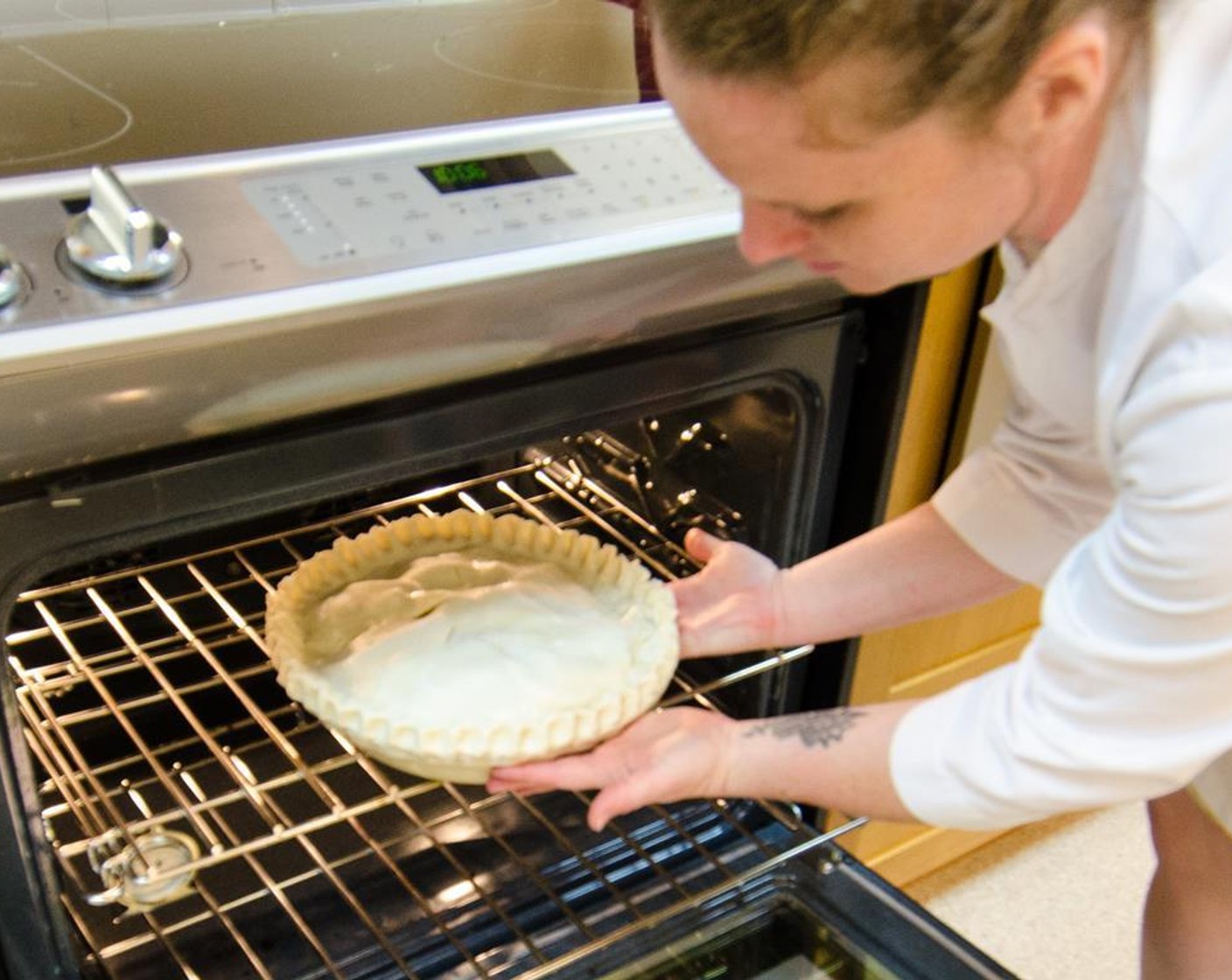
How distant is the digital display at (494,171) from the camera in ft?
2.54

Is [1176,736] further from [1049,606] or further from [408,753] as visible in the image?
[408,753]

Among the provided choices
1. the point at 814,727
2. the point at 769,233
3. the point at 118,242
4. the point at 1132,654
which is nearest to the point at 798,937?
the point at 814,727

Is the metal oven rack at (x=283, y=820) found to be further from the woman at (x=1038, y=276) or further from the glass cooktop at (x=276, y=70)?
the glass cooktop at (x=276, y=70)

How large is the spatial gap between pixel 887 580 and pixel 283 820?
490 millimetres

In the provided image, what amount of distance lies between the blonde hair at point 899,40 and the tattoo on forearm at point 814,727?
42 centimetres

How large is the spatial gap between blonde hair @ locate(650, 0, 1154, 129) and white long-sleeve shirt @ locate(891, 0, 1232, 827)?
11 centimetres

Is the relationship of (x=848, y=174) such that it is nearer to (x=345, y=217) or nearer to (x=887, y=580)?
(x=345, y=217)

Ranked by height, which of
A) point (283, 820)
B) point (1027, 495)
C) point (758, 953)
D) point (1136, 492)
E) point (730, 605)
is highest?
point (1136, 492)

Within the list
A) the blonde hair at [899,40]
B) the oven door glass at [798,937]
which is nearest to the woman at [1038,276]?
the blonde hair at [899,40]

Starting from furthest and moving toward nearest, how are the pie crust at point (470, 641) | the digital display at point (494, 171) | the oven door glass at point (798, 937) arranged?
the oven door glass at point (798, 937) → the pie crust at point (470, 641) → the digital display at point (494, 171)

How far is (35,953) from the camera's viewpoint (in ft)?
2.61

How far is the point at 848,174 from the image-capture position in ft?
2.03

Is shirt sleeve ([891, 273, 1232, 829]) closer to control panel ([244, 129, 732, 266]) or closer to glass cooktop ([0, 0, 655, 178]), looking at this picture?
control panel ([244, 129, 732, 266])

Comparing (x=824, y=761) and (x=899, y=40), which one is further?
(x=824, y=761)
